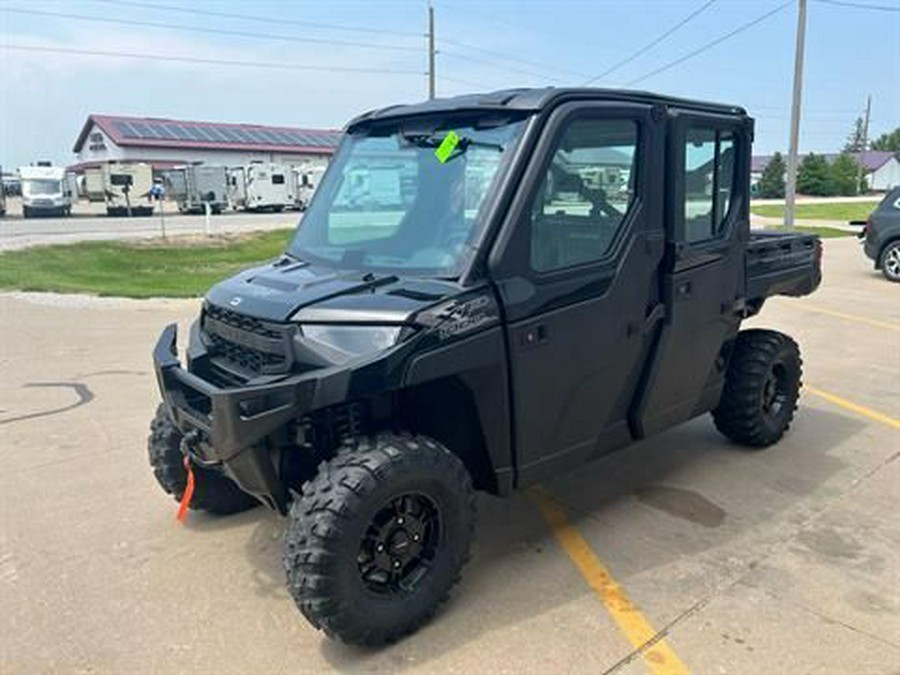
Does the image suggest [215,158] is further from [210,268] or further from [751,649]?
[751,649]

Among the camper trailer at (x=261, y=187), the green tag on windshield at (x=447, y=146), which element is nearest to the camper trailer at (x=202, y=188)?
the camper trailer at (x=261, y=187)

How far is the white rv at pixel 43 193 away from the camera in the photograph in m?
37.6

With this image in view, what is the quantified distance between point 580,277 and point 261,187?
40.6m

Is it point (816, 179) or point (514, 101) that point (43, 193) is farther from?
point (816, 179)

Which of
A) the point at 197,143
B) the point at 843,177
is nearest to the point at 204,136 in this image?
the point at 197,143

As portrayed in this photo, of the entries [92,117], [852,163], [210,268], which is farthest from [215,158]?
[852,163]

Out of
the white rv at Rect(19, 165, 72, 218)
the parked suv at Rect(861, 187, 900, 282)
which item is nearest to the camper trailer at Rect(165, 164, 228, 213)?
the white rv at Rect(19, 165, 72, 218)

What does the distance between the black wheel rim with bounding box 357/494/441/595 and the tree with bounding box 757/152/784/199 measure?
233 ft

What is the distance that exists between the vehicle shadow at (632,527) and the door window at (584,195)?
1.48 meters

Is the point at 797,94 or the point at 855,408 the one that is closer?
the point at 855,408

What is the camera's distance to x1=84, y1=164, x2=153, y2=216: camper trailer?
4091 centimetres

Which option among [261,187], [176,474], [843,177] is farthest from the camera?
[843,177]

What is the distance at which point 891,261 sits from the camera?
14.2 meters

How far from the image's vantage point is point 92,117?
6938cm
